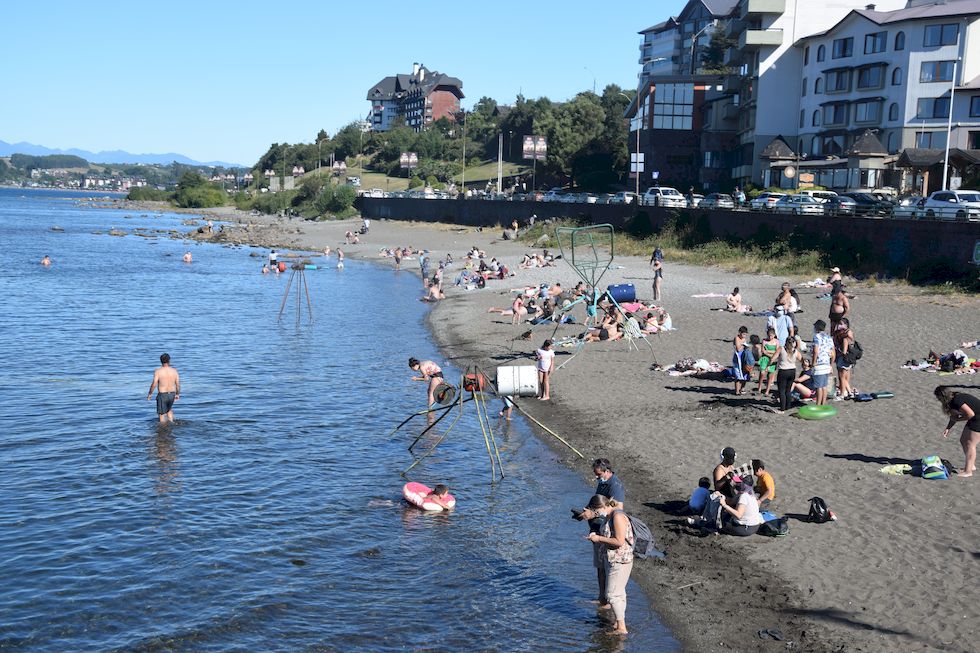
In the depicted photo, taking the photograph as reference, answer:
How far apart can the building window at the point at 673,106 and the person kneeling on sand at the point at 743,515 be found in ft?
227

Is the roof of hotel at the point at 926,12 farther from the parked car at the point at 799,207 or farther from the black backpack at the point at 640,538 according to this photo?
the black backpack at the point at 640,538

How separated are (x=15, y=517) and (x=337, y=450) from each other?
5.47 meters

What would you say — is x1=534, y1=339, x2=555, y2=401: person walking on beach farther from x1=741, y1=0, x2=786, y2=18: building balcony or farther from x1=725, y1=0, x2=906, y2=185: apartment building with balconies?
x1=741, y1=0, x2=786, y2=18: building balcony

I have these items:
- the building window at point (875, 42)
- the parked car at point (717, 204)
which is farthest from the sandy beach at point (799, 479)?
the building window at point (875, 42)

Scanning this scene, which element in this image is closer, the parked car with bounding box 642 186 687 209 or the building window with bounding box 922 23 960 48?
the parked car with bounding box 642 186 687 209

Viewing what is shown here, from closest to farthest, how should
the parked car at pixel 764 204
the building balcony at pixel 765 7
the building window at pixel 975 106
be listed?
the parked car at pixel 764 204 → the building window at pixel 975 106 → the building balcony at pixel 765 7

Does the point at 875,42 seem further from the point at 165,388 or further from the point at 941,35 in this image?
the point at 165,388

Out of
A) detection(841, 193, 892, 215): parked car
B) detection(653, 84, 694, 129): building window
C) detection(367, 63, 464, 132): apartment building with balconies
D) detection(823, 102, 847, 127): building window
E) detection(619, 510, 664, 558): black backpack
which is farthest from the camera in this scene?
detection(367, 63, 464, 132): apartment building with balconies

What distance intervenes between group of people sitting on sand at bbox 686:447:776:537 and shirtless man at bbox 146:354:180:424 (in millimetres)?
10826

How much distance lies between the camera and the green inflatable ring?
52.9 feet

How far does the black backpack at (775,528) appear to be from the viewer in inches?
458

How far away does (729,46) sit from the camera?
302 ft

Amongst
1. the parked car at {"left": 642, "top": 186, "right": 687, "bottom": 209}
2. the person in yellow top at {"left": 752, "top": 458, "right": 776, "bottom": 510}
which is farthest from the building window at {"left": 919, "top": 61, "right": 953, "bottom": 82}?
the person in yellow top at {"left": 752, "top": 458, "right": 776, "bottom": 510}

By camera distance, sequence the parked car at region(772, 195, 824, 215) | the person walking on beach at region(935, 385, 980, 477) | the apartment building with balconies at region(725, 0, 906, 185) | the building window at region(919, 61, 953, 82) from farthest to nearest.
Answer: the apartment building with balconies at region(725, 0, 906, 185)
the building window at region(919, 61, 953, 82)
the parked car at region(772, 195, 824, 215)
the person walking on beach at region(935, 385, 980, 477)
